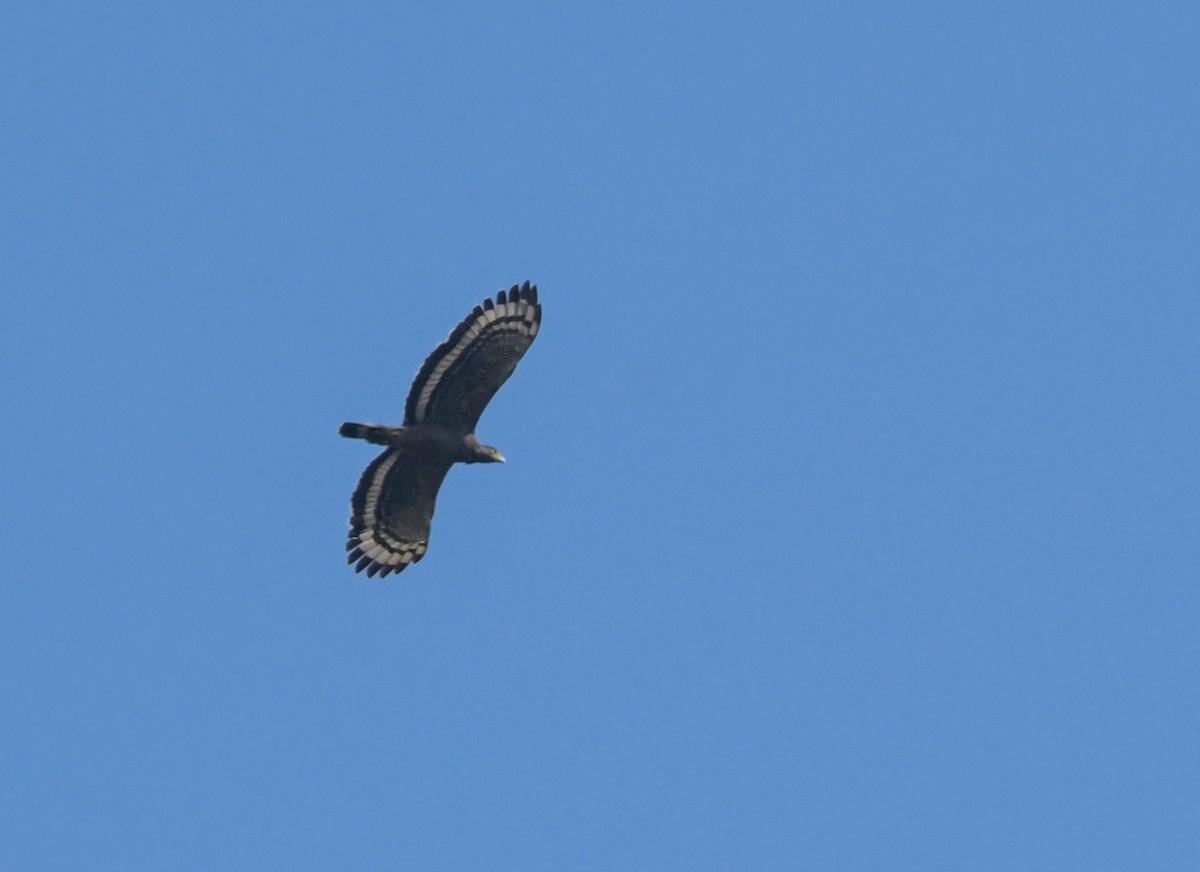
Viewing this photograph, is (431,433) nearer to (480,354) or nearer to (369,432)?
(369,432)

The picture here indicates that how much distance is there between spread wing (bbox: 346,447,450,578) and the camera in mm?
36469

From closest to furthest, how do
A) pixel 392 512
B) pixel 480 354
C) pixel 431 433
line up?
pixel 480 354 → pixel 431 433 → pixel 392 512

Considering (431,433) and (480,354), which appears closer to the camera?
(480,354)

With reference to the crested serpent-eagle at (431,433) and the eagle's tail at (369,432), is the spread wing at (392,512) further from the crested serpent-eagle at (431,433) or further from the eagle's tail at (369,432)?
the eagle's tail at (369,432)

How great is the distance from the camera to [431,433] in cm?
3559

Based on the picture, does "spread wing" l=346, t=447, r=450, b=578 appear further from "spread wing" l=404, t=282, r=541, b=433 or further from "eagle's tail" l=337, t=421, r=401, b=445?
"spread wing" l=404, t=282, r=541, b=433

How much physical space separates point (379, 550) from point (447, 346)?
4018mm

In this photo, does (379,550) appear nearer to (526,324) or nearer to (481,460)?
(481,460)

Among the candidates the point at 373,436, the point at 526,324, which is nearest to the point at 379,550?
the point at 373,436

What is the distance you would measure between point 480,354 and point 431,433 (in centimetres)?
153

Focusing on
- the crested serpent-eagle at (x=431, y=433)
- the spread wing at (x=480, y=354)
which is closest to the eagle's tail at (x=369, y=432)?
the crested serpent-eagle at (x=431, y=433)

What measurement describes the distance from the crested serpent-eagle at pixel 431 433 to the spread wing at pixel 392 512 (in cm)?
2

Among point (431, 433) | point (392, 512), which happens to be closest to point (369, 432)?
point (431, 433)

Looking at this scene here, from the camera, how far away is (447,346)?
115ft
